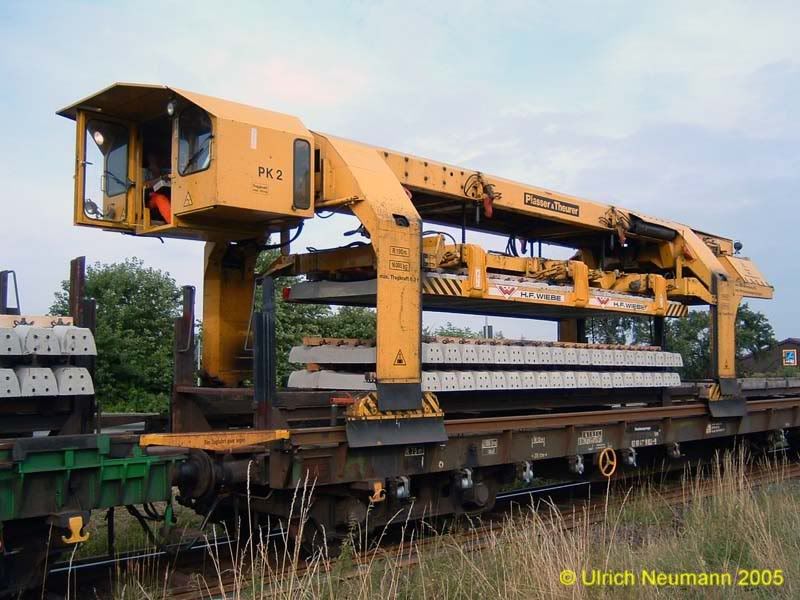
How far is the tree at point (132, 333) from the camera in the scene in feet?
54.6

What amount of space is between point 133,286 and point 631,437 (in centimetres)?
1324

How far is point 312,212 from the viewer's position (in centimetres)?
733

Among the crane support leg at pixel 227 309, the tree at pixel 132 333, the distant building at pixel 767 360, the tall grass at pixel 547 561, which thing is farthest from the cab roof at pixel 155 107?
the distant building at pixel 767 360

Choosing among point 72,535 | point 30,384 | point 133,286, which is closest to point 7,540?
point 72,535

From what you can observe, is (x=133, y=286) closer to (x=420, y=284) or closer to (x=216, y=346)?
(x=216, y=346)

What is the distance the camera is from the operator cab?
683cm

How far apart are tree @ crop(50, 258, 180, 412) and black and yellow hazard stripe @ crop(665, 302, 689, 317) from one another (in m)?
9.65

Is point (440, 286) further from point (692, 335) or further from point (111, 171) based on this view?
point (692, 335)

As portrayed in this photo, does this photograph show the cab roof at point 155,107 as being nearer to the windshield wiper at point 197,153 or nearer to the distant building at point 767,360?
the windshield wiper at point 197,153

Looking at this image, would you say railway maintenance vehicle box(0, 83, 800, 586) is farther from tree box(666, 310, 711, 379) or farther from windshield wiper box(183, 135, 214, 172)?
tree box(666, 310, 711, 379)

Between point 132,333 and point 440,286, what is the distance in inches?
457

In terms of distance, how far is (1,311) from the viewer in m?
7.26

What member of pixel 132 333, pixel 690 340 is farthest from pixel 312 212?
pixel 690 340

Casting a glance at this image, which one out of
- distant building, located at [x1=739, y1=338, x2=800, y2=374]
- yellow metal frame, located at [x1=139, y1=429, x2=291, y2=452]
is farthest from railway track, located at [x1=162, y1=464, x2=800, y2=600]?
distant building, located at [x1=739, y1=338, x2=800, y2=374]
